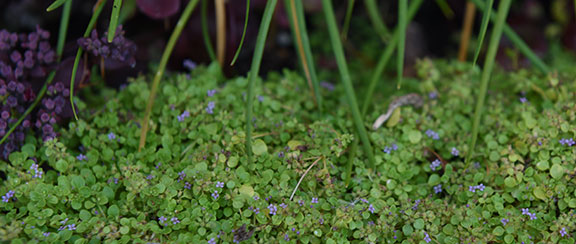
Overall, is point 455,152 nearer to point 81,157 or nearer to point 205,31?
point 205,31

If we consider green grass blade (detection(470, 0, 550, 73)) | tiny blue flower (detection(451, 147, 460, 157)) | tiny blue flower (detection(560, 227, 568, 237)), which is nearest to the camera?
tiny blue flower (detection(560, 227, 568, 237))

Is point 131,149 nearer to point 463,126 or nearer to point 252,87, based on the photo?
point 252,87

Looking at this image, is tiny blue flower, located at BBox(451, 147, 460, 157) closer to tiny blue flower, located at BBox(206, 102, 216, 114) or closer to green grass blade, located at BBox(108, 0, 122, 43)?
tiny blue flower, located at BBox(206, 102, 216, 114)

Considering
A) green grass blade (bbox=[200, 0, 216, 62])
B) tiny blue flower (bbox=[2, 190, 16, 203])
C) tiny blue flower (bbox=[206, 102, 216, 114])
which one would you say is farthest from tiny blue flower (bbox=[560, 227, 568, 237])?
tiny blue flower (bbox=[2, 190, 16, 203])

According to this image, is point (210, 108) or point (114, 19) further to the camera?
point (210, 108)

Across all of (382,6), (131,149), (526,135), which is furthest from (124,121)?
(382,6)

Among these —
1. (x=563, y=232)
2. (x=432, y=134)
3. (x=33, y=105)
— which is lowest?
(x=563, y=232)

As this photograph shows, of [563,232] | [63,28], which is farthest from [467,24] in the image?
[63,28]
